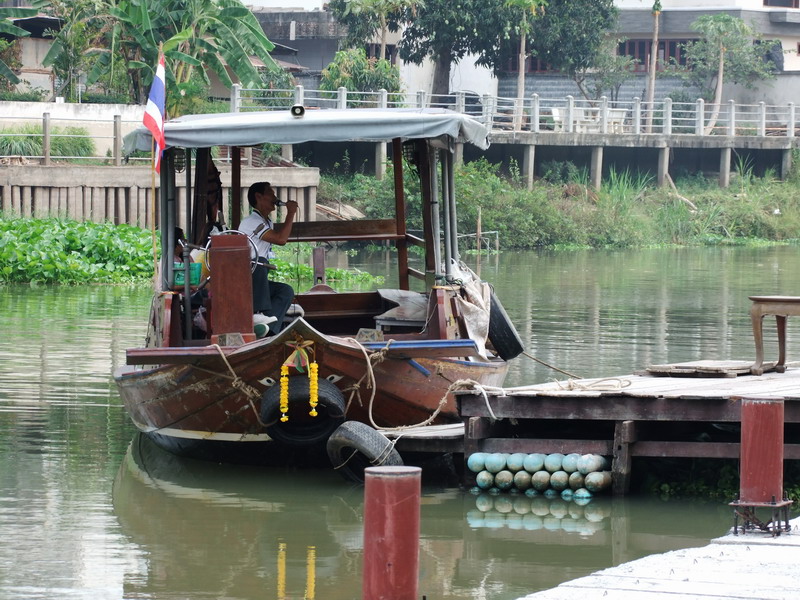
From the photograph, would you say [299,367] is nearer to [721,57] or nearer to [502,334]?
[502,334]

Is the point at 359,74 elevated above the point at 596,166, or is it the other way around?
the point at 359,74

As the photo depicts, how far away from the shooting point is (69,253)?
2381 centimetres

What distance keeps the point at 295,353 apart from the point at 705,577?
3845 mm

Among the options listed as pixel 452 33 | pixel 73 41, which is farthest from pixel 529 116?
pixel 73 41

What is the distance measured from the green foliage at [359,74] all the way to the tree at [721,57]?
31.3 feet

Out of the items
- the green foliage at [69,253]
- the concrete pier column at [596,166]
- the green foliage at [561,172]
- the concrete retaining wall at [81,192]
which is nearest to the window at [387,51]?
the green foliage at [561,172]

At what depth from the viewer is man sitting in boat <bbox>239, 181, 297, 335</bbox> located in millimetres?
10578

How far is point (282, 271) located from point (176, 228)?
12.1m

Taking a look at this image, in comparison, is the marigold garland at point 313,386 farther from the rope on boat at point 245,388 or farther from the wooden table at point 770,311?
the wooden table at point 770,311

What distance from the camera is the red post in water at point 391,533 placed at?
5.50 metres

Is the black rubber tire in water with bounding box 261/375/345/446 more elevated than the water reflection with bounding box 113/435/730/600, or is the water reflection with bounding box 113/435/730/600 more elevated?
the black rubber tire in water with bounding box 261/375/345/446

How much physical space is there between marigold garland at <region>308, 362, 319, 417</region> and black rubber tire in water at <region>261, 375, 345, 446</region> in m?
0.05

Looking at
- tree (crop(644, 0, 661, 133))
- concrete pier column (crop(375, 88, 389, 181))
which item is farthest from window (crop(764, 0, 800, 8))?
concrete pier column (crop(375, 88, 389, 181))

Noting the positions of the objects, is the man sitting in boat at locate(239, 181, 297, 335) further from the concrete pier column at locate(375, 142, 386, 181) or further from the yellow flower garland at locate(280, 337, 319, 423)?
the concrete pier column at locate(375, 142, 386, 181)
